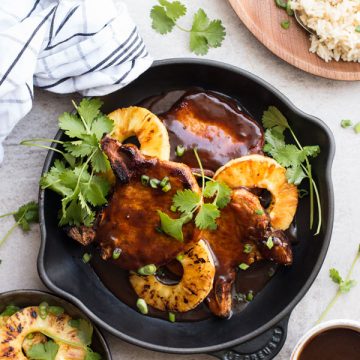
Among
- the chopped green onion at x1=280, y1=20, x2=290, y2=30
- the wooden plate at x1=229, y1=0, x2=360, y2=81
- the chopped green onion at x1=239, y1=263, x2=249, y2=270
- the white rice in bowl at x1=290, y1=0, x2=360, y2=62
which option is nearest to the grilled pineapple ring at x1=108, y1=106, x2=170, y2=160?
the chopped green onion at x1=239, y1=263, x2=249, y2=270

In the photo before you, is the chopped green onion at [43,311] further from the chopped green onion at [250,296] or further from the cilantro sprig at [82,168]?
the chopped green onion at [250,296]

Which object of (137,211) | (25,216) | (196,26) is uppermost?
(196,26)

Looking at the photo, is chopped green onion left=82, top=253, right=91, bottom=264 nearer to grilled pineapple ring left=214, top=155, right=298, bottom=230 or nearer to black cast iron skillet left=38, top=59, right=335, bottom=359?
black cast iron skillet left=38, top=59, right=335, bottom=359

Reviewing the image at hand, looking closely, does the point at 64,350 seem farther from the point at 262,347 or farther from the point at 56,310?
the point at 262,347

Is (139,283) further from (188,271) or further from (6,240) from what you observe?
(6,240)

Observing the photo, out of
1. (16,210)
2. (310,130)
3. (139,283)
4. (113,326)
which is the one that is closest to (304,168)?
(310,130)

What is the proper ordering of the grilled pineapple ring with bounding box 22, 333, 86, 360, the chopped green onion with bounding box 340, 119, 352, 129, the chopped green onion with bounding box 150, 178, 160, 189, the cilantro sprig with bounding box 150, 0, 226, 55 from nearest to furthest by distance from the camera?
the chopped green onion with bounding box 150, 178, 160, 189 < the grilled pineapple ring with bounding box 22, 333, 86, 360 < the cilantro sprig with bounding box 150, 0, 226, 55 < the chopped green onion with bounding box 340, 119, 352, 129

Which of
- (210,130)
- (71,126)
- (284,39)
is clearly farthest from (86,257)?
(284,39)

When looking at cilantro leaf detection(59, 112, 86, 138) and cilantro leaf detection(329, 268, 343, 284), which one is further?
cilantro leaf detection(329, 268, 343, 284)

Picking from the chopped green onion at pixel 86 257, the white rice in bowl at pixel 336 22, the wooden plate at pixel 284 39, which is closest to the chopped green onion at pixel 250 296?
the chopped green onion at pixel 86 257
